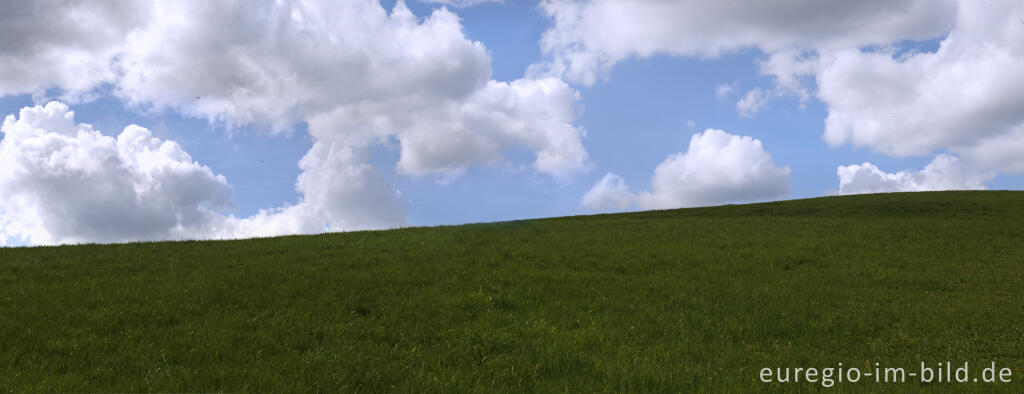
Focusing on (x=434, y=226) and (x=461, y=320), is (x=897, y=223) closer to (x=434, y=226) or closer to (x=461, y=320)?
(x=434, y=226)

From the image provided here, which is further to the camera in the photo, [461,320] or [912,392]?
[461,320]

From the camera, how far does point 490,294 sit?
1652 cm

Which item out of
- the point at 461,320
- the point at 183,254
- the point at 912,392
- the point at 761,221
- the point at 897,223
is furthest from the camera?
the point at 761,221

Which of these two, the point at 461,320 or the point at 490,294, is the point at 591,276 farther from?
the point at 461,320

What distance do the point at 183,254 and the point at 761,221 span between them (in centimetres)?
3387

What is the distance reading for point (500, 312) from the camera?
48.9 ft

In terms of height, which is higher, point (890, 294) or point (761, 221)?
point (761, 221)

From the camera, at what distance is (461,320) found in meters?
14.0

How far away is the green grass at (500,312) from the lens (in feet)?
33.3

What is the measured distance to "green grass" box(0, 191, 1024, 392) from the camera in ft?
33.3

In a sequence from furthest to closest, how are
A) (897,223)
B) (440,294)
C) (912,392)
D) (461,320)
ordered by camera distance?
(897,223)
(440,294)
(461,320)
(912,392)

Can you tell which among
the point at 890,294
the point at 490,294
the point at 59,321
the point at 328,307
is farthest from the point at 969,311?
the point at 59,321

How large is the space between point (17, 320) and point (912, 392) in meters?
19.1

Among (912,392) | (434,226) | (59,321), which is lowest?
(912,392)
